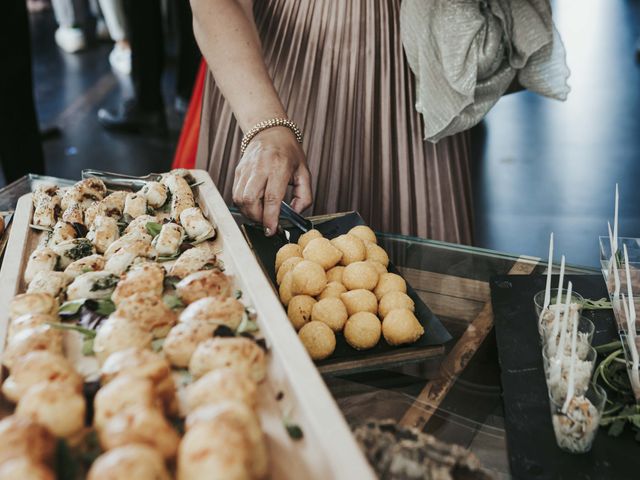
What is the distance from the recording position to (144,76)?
4.24 metres

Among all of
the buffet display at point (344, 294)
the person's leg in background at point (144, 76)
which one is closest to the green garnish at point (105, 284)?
the buffet display at point (344, 294)

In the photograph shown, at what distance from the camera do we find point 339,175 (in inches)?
64.5

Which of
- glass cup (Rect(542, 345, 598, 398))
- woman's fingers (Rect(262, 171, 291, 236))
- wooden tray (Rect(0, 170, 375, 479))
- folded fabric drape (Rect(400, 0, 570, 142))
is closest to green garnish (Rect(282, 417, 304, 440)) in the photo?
wooden tray (Rect(0, 170, 375, 479))

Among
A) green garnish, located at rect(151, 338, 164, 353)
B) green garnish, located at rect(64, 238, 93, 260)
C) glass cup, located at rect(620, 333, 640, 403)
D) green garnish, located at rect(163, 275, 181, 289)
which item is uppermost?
green garnish, located at rect(64, 238, 93, 260)

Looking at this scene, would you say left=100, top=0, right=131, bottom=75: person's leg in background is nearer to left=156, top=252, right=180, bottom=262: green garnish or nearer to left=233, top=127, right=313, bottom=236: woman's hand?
left=233, top=127, right=313, bottom=236: woman's hand

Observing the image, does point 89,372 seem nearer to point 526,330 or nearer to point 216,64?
point 526,330

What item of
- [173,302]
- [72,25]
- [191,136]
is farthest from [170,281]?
[72,25]

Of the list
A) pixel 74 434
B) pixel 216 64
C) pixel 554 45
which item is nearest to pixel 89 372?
pixel 74 434

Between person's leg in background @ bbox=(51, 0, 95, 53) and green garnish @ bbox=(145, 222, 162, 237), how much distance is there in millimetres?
5618

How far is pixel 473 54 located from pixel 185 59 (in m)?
3.59

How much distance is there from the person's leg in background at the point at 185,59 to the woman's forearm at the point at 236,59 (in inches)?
126

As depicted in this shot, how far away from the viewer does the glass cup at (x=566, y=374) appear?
793 mm

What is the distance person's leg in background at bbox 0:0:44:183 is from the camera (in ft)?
9.09

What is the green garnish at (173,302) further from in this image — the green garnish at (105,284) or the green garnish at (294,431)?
the green garnish at (294,431)
